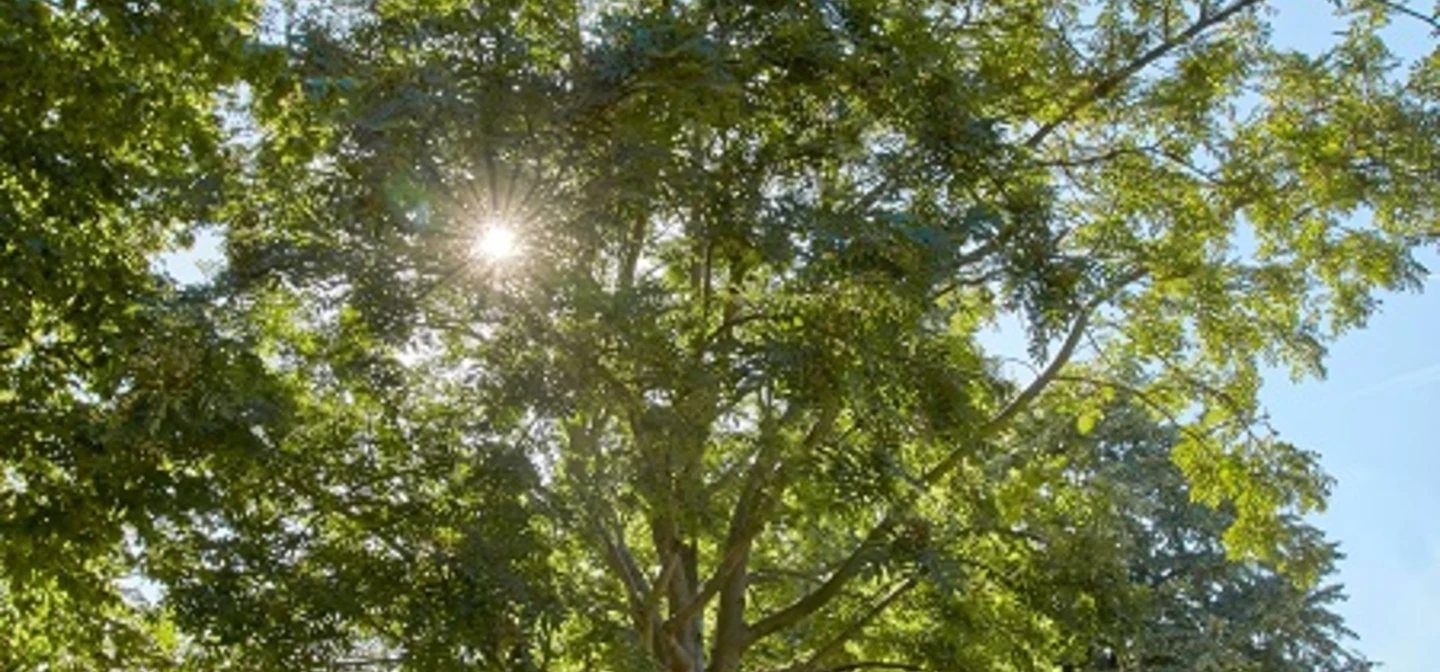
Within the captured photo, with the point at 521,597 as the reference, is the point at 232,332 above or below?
above

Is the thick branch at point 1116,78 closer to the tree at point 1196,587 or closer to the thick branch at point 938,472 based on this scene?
the thick branch at point 938,472

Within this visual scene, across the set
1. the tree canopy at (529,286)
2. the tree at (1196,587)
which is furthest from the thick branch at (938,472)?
the tree at (1196,587)

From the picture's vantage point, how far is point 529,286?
18.1 ft

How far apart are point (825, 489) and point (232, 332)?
8.81ft

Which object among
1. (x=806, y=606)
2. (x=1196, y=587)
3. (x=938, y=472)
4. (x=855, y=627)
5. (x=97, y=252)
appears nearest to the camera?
(x=97, y=252)

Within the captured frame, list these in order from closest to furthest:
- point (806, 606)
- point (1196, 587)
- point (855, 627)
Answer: point (806, 606) → point (855, 627) → point (1196, 587)

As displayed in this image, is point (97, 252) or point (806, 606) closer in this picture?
point (97, 252)

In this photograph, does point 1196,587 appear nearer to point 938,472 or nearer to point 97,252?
point 938,472

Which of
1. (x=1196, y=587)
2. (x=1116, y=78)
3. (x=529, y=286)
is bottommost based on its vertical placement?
(x=529, y=286)

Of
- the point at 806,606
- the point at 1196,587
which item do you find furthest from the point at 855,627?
the point at 1196,587

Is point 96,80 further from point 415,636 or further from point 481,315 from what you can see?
point 415,636

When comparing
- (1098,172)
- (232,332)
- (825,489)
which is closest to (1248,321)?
(1098,172)

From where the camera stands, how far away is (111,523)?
5.94 m

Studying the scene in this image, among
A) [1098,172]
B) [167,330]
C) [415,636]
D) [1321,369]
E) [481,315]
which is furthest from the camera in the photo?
[1321,369]
